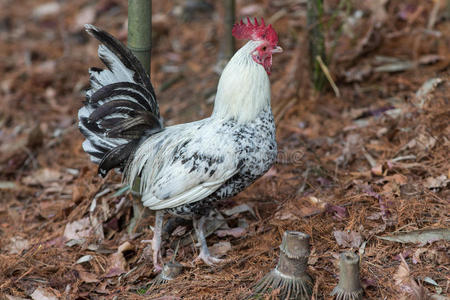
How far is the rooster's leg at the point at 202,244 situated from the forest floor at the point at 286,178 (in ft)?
0.27

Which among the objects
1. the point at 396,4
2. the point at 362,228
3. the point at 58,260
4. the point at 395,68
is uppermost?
the point at 396,4

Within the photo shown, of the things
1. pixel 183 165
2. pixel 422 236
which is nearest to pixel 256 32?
pixel 183 165

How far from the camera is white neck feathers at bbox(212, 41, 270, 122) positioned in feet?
11.3

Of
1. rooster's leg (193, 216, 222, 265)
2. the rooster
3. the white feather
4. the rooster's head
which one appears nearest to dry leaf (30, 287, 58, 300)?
the rooster

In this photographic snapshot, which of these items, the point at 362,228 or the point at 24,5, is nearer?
the point at 362,228

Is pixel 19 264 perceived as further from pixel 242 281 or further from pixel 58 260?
pixel 242 281

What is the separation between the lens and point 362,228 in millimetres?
3490

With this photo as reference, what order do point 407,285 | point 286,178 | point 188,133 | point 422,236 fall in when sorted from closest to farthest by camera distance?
point 407,285
point 422,236
point 188,133
point 286,178

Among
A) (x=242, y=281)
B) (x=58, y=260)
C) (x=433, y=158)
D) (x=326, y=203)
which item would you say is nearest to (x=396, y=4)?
(x=433, y=158)

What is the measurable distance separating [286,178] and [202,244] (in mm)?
1190

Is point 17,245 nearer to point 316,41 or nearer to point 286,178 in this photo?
point 286,178

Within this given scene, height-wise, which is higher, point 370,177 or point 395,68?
point 395,68

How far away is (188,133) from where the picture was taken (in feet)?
11.7

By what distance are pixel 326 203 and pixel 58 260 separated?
85.1 inches
